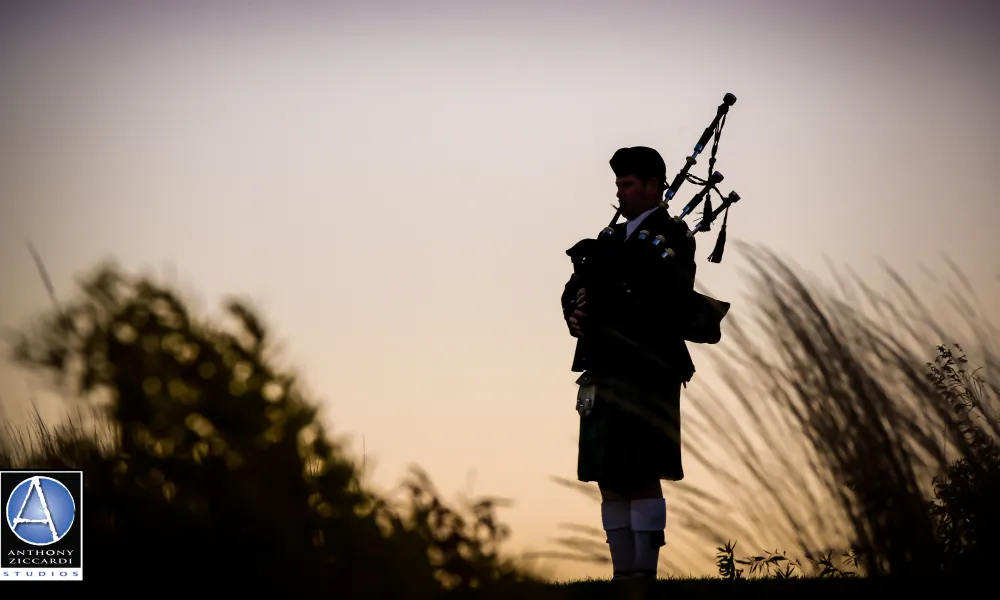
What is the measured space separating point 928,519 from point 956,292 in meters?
1.17

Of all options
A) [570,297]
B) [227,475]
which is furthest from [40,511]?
[570,297]

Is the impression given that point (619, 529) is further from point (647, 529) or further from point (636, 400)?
point (636, 400)

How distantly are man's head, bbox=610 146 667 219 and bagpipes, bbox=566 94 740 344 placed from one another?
8 centimetres

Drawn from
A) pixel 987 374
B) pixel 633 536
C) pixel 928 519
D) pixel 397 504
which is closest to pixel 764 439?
pixel 928 519

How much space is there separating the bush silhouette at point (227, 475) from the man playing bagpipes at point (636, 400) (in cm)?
286

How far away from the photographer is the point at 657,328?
5445 millimetres

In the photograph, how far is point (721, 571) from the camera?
5547 mm

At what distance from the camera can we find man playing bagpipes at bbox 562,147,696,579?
17.7 ft

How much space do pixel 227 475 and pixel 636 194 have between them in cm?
355

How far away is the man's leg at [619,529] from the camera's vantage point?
5.49m

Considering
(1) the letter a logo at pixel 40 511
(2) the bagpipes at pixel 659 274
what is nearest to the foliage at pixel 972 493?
(2) the bagpipes at pixel 659 274

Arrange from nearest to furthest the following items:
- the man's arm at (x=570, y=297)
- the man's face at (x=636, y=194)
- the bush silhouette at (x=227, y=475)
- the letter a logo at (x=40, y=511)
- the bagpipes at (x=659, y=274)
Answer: the bush silhouette at (x=227, y=475) → the letter a logo at (x=40, y=511) → the bagpipes at (x=659, y=274) → the man's face at (x=636, y=194) → the man's arm at (x=570, y=297)

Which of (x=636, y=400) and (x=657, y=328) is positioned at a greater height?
(x=657, y=328)

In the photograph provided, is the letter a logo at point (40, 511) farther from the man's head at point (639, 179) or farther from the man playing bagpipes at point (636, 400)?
the man's head at point (639, 179)
